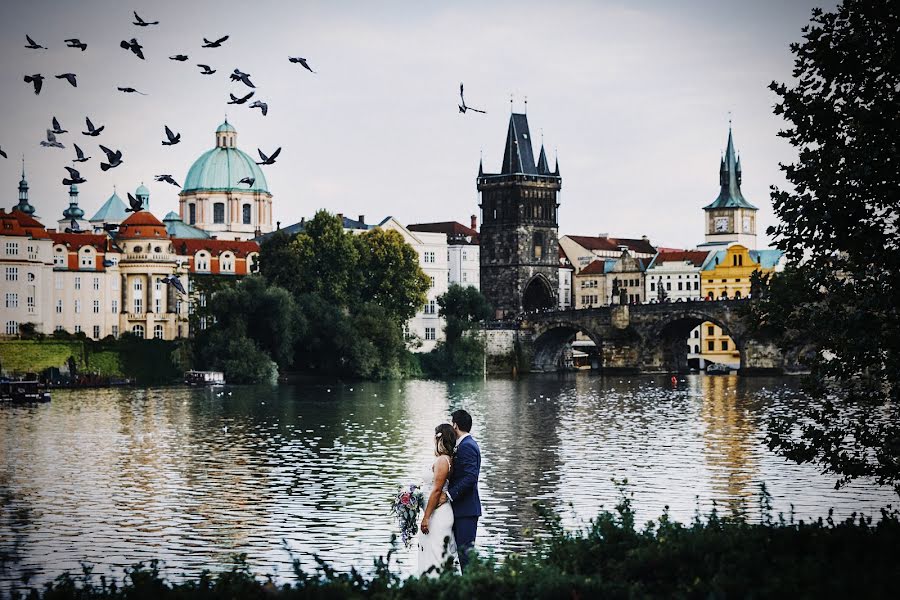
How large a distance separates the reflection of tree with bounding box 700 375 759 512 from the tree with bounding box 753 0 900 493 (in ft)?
6.67

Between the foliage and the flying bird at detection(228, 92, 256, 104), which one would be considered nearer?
the foliage

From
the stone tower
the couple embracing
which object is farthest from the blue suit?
the stone tower

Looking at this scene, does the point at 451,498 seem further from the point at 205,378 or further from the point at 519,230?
the point at 519,230

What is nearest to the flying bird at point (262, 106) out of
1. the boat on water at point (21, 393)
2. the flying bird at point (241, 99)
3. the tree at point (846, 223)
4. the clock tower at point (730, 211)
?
the flying bird at point (241, 99)

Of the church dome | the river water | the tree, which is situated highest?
the church dome

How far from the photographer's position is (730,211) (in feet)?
591

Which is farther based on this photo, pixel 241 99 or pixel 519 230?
pixel 519 230

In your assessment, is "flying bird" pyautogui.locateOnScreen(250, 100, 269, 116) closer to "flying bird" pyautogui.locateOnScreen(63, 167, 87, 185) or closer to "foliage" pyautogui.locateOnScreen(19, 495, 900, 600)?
"flying bird" pyautogui.locateOnScreen(63, 167, 87, 185)

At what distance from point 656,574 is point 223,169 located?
139m

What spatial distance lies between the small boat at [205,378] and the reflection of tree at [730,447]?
28.2m

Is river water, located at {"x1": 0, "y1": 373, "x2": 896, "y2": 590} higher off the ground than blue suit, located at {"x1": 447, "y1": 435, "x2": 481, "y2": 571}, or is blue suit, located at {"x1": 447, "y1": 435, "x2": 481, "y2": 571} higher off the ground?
blue suit, located at {"x1": 447, "y1": 435, "x2": 481, "y2": 571}

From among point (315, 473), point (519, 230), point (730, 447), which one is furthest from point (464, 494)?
point (519, 230)

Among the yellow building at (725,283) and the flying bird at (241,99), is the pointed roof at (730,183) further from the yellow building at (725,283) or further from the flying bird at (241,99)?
the flying bird at (241,99)

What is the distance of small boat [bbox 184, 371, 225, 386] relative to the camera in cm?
8331
